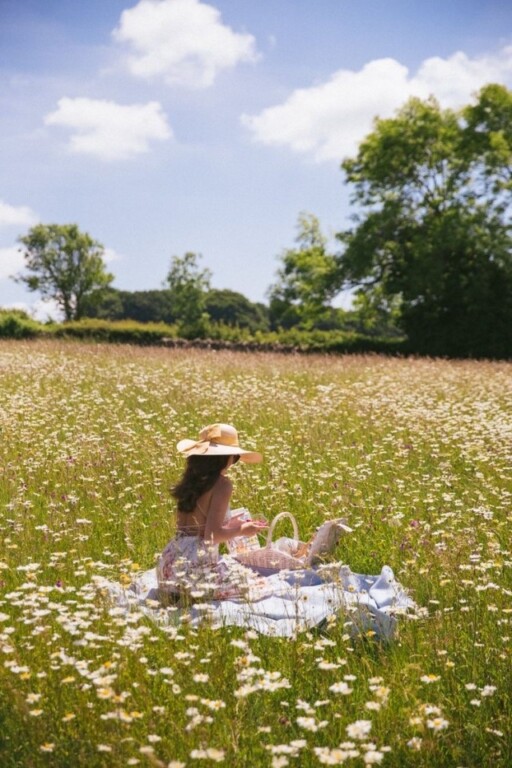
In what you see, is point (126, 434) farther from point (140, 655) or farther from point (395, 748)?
point (395, 748)

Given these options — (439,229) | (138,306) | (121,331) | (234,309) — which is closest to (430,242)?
(439,229)

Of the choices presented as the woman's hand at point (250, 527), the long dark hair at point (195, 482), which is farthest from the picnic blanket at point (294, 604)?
the long dark hair at point (195, 482)

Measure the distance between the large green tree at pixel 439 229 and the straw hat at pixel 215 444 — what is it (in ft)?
89.4

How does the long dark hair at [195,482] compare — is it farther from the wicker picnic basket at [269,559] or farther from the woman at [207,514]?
the wicker picnic basket at [269,559]

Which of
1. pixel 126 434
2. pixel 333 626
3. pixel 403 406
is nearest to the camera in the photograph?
pixel 333 626

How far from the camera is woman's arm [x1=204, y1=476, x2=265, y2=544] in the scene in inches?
192

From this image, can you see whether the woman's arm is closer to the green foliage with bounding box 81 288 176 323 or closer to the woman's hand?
the woman's hand

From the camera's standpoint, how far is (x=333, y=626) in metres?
3.72

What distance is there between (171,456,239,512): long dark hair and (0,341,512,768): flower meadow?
56 cm

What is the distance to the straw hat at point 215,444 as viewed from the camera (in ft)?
16.7

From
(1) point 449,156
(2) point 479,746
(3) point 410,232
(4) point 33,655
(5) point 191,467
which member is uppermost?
(1) point 449,156

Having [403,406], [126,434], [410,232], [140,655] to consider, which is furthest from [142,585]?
[410,232]

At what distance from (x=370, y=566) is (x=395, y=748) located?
2.30 m

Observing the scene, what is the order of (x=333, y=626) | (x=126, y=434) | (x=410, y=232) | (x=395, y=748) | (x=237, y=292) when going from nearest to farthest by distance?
(x=395, y=748)
(x=333, y=626)
(x=126, y=434)
(x=410, y=232)
(x=237, y=292)
